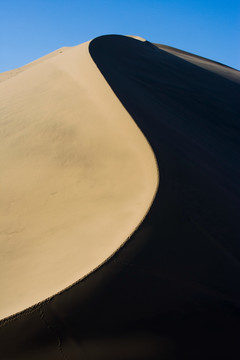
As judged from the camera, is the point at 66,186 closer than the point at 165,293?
No

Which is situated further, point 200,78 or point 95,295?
point 200,78

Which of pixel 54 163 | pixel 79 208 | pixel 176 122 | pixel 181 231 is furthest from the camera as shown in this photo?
pixel 176 122

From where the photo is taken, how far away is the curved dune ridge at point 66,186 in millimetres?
3615

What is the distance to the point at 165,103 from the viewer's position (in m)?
Result: 9.38

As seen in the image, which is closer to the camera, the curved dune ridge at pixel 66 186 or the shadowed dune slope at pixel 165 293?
the shadowed dune slope at pixel 165 293

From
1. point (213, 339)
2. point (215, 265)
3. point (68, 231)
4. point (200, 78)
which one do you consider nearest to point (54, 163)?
point (68, 231)

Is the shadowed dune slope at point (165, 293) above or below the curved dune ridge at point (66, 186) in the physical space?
below

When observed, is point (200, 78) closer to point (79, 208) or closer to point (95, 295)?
point (79, 208)

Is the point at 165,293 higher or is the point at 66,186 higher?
the point at 66,186

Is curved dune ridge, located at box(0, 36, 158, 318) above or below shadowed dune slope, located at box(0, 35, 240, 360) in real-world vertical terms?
above

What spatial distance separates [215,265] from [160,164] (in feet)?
5.71

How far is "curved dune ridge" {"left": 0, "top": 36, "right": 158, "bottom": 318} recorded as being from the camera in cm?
362

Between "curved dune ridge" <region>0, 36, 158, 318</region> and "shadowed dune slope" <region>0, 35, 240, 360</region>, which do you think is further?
"curved dune ridge" <region>0, 36, 158, 318</region>

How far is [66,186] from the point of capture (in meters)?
5.47
